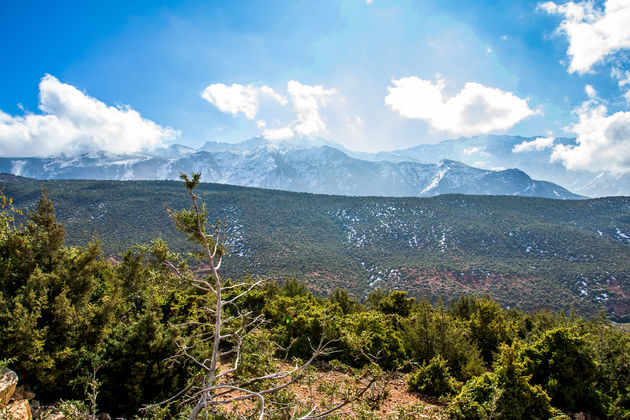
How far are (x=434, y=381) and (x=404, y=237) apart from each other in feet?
261

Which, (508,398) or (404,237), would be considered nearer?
(508,398)

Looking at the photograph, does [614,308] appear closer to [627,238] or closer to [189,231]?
[627,238]

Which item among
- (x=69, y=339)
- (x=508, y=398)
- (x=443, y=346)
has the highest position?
(x=69, y=339)

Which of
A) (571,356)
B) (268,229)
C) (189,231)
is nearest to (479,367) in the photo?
(571,356)

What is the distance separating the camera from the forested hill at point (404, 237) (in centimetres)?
5800

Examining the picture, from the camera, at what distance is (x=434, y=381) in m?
9.23

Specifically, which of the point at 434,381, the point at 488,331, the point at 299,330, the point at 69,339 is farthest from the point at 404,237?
the point at 69,339

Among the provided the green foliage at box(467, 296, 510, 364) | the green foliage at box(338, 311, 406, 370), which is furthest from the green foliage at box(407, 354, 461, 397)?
the green foliage at box(467, 296, 510, 364)

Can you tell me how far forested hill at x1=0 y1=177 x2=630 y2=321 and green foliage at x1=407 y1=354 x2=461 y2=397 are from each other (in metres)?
40.3

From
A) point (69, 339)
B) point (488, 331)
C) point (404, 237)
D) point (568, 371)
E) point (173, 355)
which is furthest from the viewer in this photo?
point (404, 237)

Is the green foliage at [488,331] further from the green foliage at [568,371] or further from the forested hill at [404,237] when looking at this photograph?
the forested hill at [404,237]

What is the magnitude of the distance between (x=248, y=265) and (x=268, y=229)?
24996 millimetres

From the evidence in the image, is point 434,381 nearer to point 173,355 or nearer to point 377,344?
point 377,344

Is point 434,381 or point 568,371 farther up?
point 568,371
